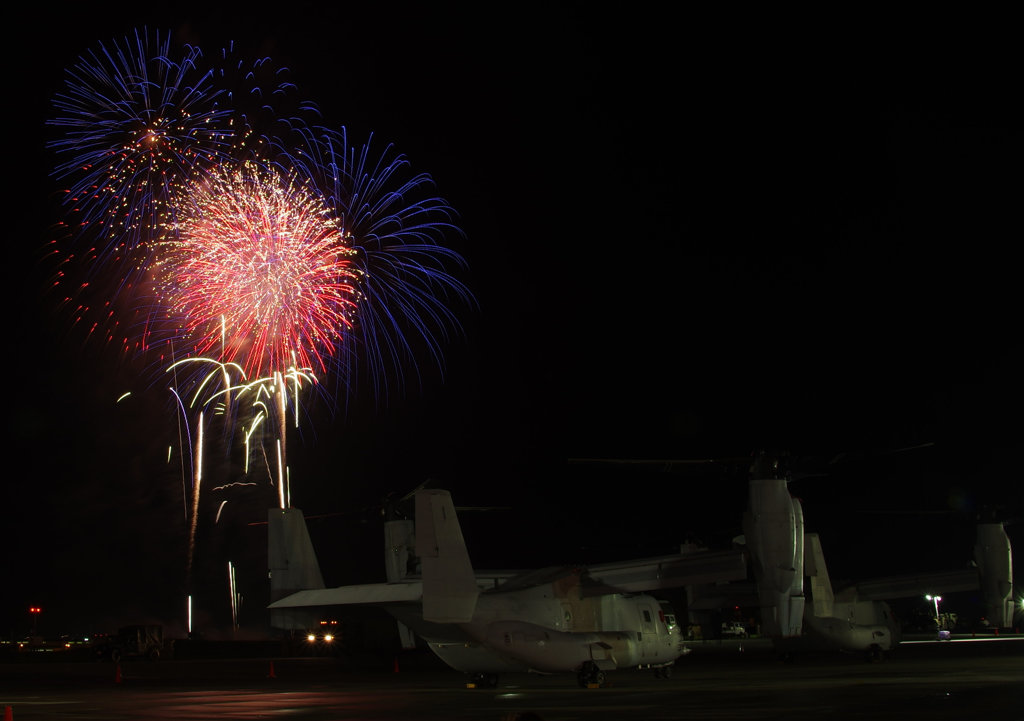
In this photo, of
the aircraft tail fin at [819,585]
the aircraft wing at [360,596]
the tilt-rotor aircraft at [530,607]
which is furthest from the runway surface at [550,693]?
the aircraft wing at [360,596]

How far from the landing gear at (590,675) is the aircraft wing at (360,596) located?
4.66 metres

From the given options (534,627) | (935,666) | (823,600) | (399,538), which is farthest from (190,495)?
(935,666)

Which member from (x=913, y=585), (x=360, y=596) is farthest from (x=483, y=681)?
(x=913, y=585)

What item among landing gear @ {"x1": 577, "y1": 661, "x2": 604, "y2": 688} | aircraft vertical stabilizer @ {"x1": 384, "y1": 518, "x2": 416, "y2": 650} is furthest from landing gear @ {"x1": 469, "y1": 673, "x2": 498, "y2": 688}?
aircraft vertical stabilizer @ {"x1": 384, "y1": 518, "x2": 416, "y2": 650}

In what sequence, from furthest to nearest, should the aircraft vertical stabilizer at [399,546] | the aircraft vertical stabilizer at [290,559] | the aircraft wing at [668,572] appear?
the aircraft vertical stabilizer at [399,546] → the aircraft vertical stabilizer at [290,559] → the aircraft wing at [668,572]

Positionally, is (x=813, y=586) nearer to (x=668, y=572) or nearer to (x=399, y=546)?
(x=668, y=572)

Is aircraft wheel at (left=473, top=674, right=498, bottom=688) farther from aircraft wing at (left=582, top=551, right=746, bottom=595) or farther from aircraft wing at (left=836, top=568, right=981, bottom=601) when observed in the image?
aircraft wing at (left=836, top=568, right=981, bottom=601)

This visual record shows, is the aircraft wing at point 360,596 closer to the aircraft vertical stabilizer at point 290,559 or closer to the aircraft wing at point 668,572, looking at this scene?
the aircraft vertical stabilizer at point 290,559

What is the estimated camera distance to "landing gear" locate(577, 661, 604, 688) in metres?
26.0

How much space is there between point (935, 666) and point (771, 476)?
33.6ft

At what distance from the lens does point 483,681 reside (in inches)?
1089

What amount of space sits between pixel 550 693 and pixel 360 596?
647 cm

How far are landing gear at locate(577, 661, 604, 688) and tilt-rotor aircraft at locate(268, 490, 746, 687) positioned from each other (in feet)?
0.09

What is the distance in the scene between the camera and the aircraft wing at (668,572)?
2730 centimetres
